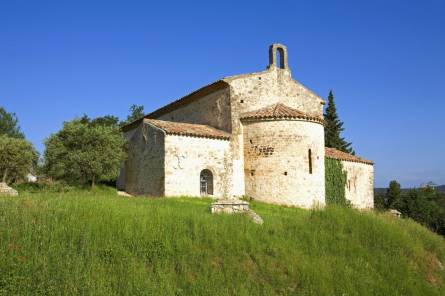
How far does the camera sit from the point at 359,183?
104 feet

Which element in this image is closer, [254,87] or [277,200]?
[277,200]

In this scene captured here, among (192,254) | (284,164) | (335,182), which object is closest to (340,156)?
(335,182)

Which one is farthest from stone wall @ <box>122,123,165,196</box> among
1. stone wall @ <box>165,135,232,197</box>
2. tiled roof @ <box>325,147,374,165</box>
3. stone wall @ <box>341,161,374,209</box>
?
stone wall @ <box>341,161,374,209</box>

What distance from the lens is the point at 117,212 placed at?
437 inches

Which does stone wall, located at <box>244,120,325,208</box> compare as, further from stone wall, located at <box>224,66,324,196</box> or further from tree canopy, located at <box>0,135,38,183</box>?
tree canopy, located at <box>0,135,38,183</box>

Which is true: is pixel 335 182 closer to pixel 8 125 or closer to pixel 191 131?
pixel 191 131

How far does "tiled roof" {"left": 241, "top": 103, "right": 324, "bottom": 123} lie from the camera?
887 inches

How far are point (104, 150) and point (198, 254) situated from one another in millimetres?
16097

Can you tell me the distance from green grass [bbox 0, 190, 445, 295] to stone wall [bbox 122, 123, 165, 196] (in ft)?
31.0

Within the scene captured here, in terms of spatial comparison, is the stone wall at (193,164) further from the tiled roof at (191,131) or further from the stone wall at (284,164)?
the stone wall at (284,164)

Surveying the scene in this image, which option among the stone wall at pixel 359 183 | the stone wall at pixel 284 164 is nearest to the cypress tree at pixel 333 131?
the stone wall at pixel 359 183

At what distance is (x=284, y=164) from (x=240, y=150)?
2.76 m

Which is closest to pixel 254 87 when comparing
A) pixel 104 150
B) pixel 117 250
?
pixel 104 150

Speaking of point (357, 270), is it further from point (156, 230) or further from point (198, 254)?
point (156, 230)
